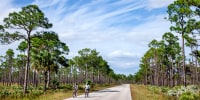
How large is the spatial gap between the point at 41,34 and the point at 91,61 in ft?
171

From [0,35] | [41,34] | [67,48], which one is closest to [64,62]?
[67,48]

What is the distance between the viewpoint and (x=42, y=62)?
48.8 metres

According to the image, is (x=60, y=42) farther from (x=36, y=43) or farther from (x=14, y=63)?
(x=14, y=63)

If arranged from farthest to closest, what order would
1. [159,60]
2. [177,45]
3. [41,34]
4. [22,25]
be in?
[159,60]
[177,45]
[41,34]
[22,25]

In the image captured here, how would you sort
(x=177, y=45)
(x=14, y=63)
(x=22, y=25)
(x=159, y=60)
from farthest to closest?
(x=14, y=63) < (x=159, y=60) < (x=177, y=45) < (x=22, y=25)

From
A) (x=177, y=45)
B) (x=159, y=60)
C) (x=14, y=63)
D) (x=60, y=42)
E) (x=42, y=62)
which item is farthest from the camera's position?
(x=14, y=63)

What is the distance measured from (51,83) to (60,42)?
8206 millimetres

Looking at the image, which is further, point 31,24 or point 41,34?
point 41,34

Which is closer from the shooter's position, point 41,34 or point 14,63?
point 41,34

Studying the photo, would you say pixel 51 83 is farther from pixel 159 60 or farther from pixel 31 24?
pixel 159 60

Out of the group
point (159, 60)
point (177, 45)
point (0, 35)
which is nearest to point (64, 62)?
point (0, 35)

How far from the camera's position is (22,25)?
1608 inches

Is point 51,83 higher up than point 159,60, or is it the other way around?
point 159,60

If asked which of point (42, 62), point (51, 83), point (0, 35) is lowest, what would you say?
point (51, 83)
